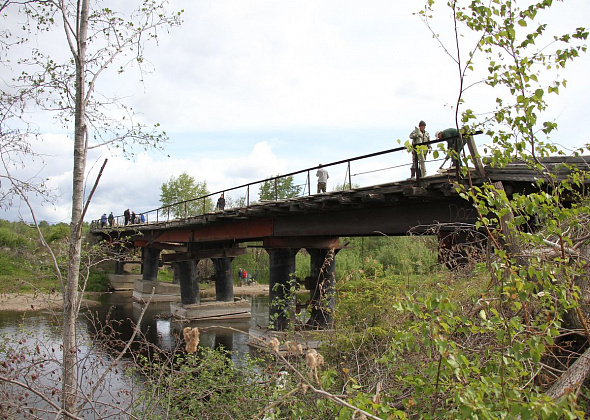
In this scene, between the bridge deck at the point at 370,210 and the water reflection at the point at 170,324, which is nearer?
the bridge deck at the point at 370,210

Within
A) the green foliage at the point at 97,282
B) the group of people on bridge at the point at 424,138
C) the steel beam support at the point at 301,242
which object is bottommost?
the green foliage at the point at 97,282

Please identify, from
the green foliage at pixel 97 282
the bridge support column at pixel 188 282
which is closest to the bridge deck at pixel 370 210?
the bridge support column at pixel 188 282

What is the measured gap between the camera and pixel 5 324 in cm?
2278

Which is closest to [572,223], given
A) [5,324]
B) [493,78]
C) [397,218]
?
[493,78]

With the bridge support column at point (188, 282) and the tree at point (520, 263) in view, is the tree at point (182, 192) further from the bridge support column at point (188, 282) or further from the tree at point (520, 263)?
the tree at point (520, 263)

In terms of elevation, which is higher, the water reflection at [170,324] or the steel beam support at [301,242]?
the steel beam support at [301,242]

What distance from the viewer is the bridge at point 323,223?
9227 millimetres

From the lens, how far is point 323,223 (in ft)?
51.8

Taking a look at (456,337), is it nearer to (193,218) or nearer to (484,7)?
(484,7)

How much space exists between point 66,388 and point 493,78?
5.92m

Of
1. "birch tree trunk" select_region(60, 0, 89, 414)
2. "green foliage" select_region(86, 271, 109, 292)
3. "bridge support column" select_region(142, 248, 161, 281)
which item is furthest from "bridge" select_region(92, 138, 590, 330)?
"green foliage" select_region(86, 271, 109, 292)

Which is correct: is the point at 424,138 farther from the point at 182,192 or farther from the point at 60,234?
the point at 182,192

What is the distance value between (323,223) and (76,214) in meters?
10.4

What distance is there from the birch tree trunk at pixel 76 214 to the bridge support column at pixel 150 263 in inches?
1287
